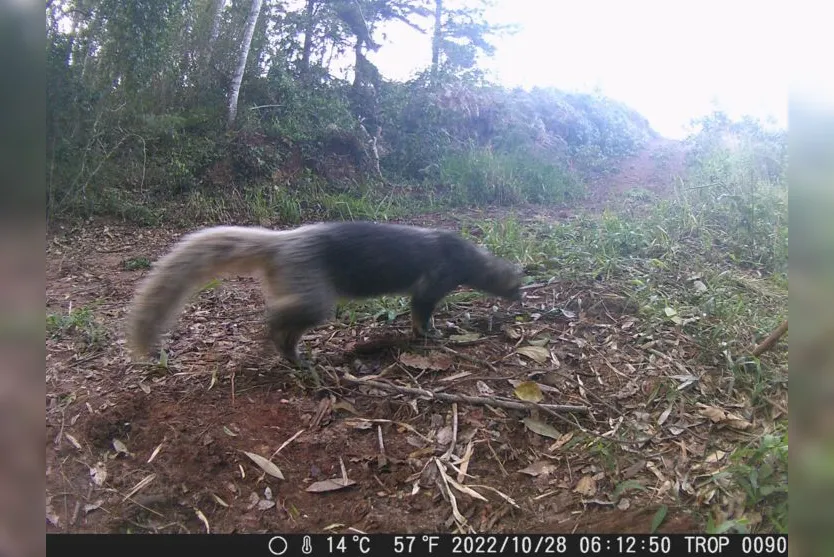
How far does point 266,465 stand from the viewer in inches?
63.3

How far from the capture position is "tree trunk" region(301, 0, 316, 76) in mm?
2795

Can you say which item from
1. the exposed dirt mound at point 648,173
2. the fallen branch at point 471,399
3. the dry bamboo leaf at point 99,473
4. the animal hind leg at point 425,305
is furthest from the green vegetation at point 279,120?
the dry bamboo leaf at point 99,473

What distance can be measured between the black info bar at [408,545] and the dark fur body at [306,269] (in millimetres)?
945

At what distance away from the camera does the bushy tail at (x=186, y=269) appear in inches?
78.8

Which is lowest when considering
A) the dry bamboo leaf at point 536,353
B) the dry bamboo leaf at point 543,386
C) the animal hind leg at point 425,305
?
the dry bamboo leaf at point 543,386

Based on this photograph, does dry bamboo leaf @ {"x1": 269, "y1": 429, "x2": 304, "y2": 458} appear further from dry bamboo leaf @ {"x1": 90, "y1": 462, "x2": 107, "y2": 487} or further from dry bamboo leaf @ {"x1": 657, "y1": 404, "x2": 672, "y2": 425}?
dry bamboo leaf @ {"x1": 657, "y1": 404, "x2": 672, "y2": 425}

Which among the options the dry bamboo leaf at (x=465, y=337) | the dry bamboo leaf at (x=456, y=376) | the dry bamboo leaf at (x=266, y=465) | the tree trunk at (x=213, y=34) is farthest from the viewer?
the tree trunk at (x=213, y=34)

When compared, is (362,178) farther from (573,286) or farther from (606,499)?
(606,499)

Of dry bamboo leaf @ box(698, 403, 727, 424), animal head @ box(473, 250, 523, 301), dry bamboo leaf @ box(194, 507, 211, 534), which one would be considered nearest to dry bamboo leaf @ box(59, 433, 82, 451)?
dry bamboo leaf @ box(194, 507, 211, 534)

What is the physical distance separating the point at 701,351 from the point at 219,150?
9.26ft

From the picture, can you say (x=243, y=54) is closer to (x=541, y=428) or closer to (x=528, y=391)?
(x=528, y=391)

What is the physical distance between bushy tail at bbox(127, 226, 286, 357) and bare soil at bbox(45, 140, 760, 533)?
0.20m

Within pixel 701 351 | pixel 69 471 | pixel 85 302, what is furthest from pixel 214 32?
pixel 701 351

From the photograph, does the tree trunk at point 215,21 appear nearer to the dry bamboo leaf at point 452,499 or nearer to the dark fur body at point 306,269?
the dark fur body at point 306,269
